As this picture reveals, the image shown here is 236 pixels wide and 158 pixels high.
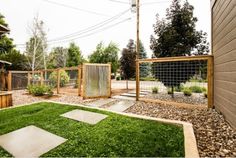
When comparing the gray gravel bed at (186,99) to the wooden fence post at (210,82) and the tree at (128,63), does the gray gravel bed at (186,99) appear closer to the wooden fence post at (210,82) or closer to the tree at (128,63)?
the wooden fence post at (210,82)

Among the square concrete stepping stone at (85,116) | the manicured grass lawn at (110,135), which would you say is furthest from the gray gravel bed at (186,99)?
the square concrete stepping stone at (85,116)

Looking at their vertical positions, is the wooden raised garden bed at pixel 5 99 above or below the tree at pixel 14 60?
below

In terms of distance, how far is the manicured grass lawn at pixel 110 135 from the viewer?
2.14 metres

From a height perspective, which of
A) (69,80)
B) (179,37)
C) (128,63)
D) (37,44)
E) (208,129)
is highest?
(37,44)

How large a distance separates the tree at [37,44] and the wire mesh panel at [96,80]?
14.3 m

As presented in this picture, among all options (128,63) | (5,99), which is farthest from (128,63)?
(5,99)

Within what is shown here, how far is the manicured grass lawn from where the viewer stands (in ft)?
7.02

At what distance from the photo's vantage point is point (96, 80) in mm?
6566

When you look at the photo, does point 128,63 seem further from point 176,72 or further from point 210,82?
point 210,82

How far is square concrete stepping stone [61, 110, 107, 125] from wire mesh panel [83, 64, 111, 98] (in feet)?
7.77

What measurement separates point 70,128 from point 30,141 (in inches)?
27.4

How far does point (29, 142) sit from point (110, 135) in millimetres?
1264

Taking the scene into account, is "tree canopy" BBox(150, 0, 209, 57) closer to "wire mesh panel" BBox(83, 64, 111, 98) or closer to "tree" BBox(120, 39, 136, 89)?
"wire mesh panel" BBox(83, 64, 111, 98)

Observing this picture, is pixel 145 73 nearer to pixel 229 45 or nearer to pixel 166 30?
pixel 166 30
